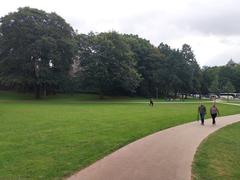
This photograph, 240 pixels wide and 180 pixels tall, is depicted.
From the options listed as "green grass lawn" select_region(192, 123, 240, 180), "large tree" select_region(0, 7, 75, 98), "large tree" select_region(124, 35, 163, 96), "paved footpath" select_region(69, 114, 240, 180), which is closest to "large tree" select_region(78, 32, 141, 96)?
"large tree" select_region(0, 7, 75, 98)

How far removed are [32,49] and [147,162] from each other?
172 feet

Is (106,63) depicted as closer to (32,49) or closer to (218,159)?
(32,49)

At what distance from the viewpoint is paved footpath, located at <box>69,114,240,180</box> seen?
873cm

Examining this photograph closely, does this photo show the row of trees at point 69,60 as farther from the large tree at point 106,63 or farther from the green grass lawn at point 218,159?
the green grass lawn at point 218,159

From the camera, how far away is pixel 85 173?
29.4ft

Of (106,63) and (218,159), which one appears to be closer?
(218,159)

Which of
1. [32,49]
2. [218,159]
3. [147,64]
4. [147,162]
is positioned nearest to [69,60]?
[32,49]

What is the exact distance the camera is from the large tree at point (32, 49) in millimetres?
59594

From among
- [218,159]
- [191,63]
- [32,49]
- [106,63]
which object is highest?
[191,63]

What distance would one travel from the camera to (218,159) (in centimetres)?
1201

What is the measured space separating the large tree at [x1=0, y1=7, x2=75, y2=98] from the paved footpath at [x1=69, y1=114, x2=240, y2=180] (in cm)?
4694

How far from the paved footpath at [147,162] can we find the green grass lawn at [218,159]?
286mm

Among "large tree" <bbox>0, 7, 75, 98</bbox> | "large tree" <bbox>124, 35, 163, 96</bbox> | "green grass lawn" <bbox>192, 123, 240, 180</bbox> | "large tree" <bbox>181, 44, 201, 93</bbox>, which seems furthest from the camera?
"large tree" <bbox>181, 44, 201, 93</bbox>

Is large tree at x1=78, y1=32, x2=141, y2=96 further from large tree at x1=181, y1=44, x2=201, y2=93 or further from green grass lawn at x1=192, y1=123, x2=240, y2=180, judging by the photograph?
green grass lawn at x1=192, y1=123, x2=240, y2=180
